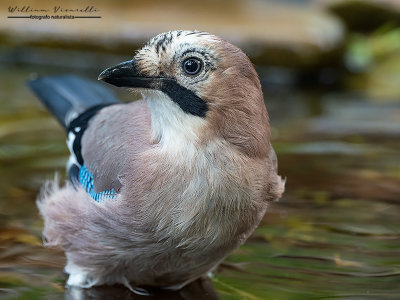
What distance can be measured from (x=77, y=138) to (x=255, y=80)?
140 centimetres

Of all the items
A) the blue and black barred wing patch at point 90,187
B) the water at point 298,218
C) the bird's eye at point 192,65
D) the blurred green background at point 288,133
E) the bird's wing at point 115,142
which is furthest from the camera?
the blurred green background at point 288,133

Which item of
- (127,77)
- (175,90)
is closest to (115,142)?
(127,77)

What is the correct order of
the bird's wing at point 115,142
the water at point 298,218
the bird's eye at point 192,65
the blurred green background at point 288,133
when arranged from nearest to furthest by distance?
the bird's eye at point 192,65, the bird's wing at point 115,142, the water at point 298,218, the blurred green background at point 288,133

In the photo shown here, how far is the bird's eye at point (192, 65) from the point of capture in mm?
3414

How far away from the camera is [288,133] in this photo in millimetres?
7066

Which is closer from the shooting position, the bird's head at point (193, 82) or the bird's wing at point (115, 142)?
the bird's head at point (193, 82)

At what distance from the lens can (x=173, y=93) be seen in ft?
11.2

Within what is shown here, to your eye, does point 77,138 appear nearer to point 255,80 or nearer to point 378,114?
point 255,80

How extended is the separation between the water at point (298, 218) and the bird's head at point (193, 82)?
100 centimetres

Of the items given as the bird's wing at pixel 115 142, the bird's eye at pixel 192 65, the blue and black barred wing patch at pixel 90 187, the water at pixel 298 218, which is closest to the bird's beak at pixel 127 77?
the bird's eye at pixel 192 65

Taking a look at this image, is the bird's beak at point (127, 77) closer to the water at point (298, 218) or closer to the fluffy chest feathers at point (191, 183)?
the fluffy chest feathers at point (191, 183)

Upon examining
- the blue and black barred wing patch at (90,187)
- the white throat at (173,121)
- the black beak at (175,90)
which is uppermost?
the black beak at (175,90)

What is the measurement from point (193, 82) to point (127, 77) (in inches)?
12.3

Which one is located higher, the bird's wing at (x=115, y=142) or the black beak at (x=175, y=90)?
the black beak at (x=175, y=90)
